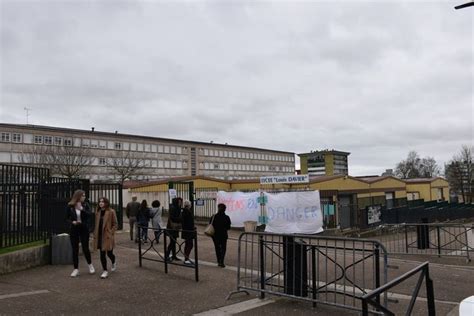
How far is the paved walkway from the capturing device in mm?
6977

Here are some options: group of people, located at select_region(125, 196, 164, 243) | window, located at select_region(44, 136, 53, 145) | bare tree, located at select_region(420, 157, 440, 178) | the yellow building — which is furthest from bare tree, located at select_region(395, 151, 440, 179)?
group of people, located at select_region(125, 196, 164, 243)

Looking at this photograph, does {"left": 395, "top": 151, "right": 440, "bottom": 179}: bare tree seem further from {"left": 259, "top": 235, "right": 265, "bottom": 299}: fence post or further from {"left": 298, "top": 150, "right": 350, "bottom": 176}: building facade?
{"left": 259, "top": 235, "right": 265, "bottom": 299}: fence post

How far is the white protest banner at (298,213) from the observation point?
20.3 metres

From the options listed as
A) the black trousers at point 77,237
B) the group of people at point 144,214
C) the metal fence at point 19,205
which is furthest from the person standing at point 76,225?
the group of people at point 144,214

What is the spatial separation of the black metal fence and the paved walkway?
1.00 meters

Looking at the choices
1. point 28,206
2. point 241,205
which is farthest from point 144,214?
point 241,205

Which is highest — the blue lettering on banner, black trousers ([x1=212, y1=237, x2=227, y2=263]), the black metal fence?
the black metal fence

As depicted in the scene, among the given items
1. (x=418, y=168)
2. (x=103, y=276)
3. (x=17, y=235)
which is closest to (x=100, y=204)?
(x=103, y=276)

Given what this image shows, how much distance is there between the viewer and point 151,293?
809 centimetres

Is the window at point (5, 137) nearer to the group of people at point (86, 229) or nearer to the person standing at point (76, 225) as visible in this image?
the group of people at point (86, 229)

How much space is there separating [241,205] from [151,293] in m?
14.1

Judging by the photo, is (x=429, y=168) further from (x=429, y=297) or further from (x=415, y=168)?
(x=429, y=297)

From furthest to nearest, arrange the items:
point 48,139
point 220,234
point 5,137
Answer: point 48,139
point 5,137
point 220,234

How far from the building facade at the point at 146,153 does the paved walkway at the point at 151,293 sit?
41160 mm
